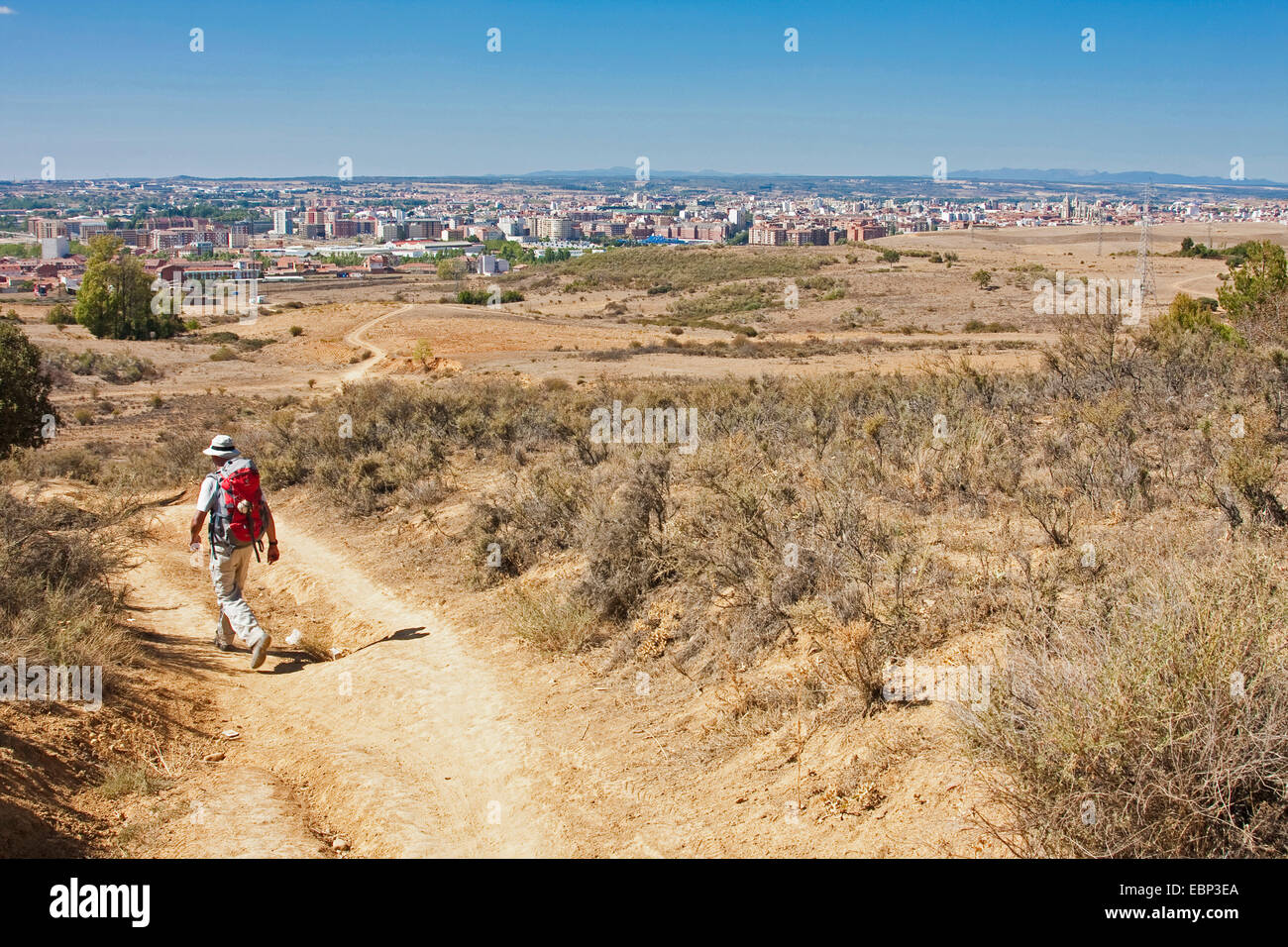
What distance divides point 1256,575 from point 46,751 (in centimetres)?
627

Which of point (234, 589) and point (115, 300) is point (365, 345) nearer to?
point (115, 300)

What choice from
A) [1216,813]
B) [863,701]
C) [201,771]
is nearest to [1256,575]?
[1216,813]

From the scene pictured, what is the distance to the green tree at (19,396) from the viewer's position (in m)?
16.7

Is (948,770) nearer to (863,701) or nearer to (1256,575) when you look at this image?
(863,701)

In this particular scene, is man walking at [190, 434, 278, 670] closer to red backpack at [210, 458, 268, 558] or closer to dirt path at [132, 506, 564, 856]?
red backpack at [210, 458, 268, 558]

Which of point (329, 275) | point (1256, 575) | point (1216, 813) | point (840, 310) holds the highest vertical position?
point (329, 275)

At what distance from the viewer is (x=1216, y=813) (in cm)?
342

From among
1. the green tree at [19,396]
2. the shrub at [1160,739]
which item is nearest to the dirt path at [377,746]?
the shrub at [1160,739]

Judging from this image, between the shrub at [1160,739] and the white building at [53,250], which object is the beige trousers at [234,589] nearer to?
the shrub at [1160,739]

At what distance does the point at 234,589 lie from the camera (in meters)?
7.77

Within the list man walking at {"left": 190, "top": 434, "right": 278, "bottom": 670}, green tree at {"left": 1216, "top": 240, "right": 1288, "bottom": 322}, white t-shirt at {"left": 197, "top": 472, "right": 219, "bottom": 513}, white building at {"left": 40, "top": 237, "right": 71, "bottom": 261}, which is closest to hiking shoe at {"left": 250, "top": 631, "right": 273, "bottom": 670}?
man walking at {"left": 190, "top": 434, "right": 278, "bottom": 670}

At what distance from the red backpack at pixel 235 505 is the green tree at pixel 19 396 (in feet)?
38.6

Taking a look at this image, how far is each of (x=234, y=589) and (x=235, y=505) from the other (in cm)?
71
